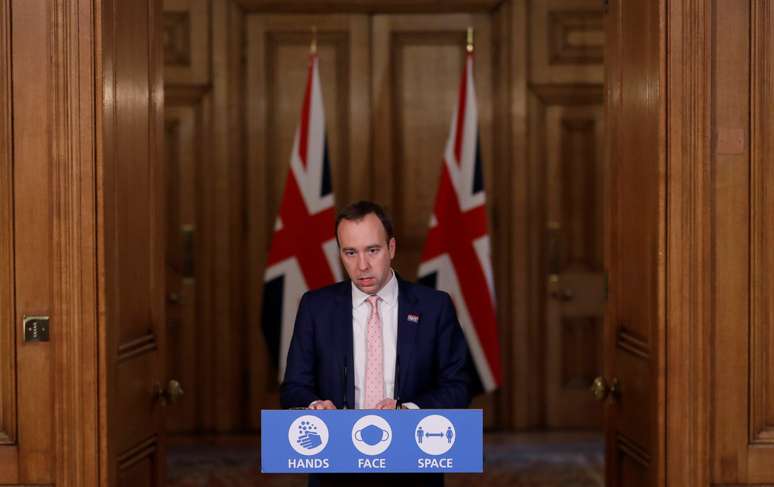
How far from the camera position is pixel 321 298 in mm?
2820

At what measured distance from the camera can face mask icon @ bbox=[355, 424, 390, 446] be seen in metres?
2.17

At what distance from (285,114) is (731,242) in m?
3.64

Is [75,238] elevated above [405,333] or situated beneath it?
elevated above

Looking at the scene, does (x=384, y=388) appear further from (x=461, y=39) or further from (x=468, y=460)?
(x=461, y=39)

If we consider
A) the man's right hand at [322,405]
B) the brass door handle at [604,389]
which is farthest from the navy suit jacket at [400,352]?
the brass door handle at [604,389]

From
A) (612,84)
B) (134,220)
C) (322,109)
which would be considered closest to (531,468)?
(322,109)

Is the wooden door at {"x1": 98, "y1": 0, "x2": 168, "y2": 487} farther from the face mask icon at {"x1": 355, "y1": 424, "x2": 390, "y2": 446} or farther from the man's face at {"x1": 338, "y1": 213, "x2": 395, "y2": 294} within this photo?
the face mask icon at {"x1": 355, "y1": 424, "x2": 390, "y2": 446}

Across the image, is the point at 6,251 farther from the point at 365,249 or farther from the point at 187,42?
the point at 187,42

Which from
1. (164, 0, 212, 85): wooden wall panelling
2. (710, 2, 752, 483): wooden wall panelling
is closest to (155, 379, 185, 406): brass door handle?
(710, 2, 752, 483): wooden wall panelling

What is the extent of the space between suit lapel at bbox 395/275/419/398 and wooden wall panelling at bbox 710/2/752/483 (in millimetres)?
802

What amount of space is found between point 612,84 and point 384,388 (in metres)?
1.22

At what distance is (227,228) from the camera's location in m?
5.93

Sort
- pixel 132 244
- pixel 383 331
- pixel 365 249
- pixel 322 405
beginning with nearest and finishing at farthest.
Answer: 1. pixel 322 405
2. pixel 365 249
3. pixel 383 331
4. pixel 132 244

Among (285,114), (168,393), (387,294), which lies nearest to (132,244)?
(168,393)
